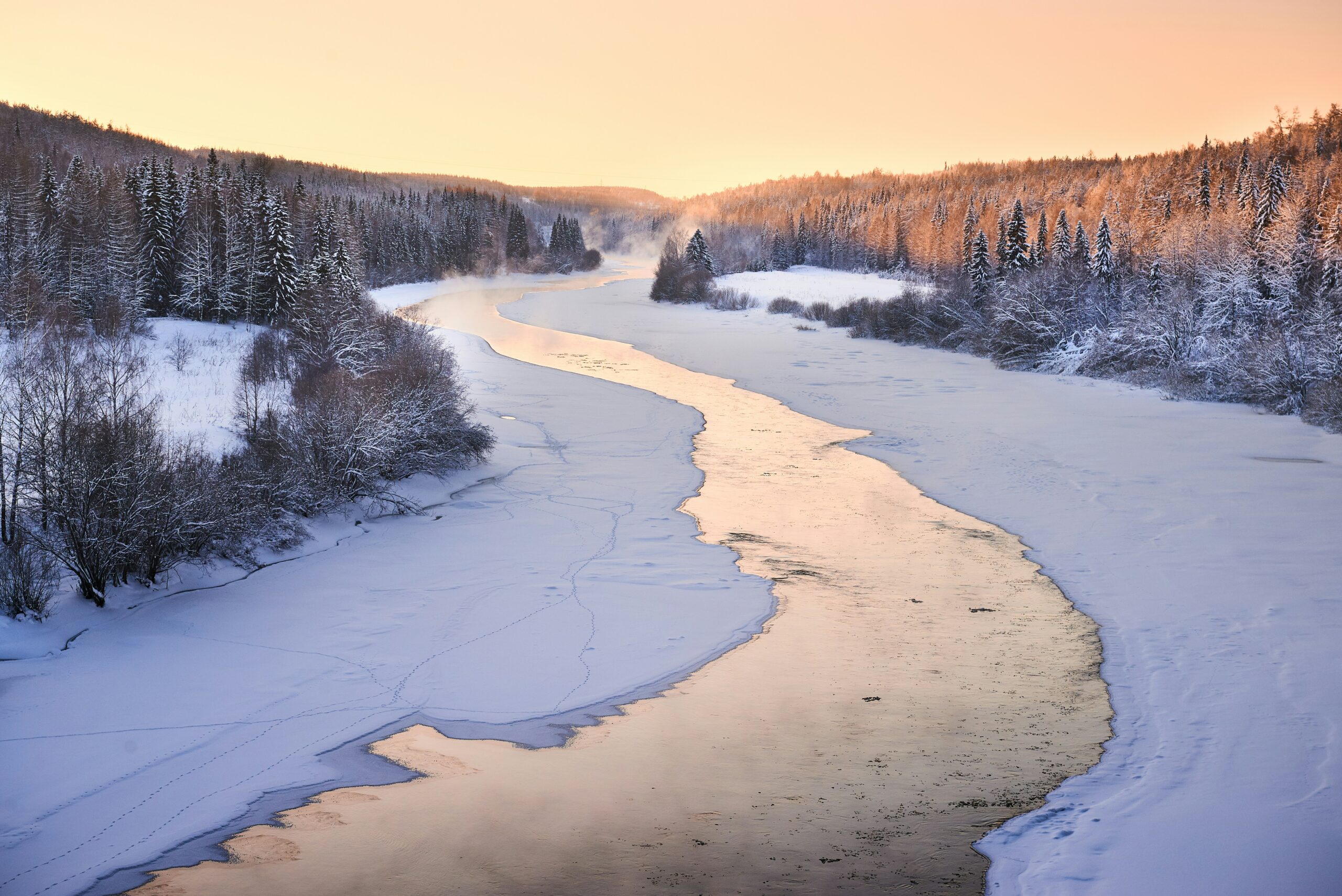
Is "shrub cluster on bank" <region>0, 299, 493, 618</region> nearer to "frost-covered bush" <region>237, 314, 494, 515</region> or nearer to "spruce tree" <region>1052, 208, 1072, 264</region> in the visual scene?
"frost-covered bush" <region>237, 314, 494, 515</region>

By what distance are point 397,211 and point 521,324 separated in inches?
2209

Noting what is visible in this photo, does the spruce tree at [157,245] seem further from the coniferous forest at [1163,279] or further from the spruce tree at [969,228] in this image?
the spruce tree at [969,228]

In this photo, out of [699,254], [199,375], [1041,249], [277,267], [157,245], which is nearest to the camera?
[199,375]

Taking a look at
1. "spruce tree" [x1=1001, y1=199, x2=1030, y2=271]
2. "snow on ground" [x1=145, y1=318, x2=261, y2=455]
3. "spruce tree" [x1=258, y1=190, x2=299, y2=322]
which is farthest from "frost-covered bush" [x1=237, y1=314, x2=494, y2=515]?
"spruce tree" [x1=1001, y1=199, x2=1030, y2=271]

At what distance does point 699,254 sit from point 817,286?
11138 mm

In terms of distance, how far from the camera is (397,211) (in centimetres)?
9988

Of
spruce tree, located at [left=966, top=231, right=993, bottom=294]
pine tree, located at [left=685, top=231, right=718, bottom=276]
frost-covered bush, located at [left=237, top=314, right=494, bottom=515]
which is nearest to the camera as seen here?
frost-covered bush, located at [left=237, top=314, right=494, bottom=515]

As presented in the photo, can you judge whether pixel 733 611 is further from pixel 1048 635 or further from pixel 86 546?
pixel 86 546

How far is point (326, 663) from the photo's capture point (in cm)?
893

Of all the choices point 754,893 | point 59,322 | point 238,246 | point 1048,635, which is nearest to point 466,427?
point 1048,635

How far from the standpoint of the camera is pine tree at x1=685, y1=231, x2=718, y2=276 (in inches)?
2963

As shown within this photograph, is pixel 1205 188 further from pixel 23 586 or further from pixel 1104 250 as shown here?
pixel 23 586

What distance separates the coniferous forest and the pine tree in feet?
1.49

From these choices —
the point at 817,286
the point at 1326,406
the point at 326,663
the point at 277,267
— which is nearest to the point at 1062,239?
the point at 817,286
